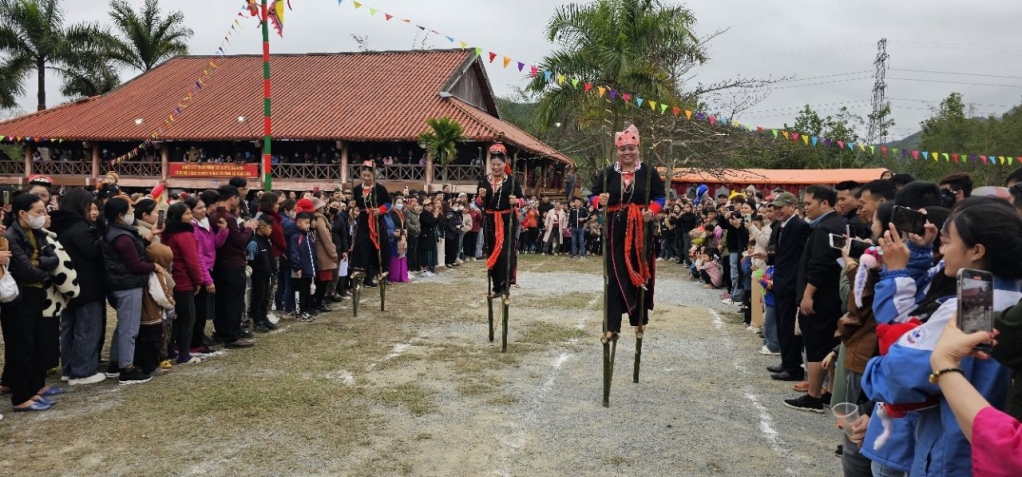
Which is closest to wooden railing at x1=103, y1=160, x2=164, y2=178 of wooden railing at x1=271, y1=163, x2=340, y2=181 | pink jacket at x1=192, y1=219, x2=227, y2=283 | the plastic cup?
wooden railing at x1=271, y1=163, x2=340, y2=181

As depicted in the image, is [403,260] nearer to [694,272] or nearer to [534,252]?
[694,272]

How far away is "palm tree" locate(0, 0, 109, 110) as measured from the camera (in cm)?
3095

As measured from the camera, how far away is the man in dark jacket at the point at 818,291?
543 centimetres

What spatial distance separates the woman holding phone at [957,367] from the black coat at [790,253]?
13.3ft

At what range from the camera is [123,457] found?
4.68m

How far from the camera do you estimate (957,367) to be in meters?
1.92

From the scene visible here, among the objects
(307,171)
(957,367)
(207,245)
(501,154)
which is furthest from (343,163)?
(957,367)

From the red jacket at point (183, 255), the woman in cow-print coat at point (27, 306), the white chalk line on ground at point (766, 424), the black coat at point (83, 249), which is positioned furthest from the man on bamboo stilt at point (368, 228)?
the white chalk line on ground at point (766, 424)

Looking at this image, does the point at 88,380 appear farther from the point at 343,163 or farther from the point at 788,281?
the point at 343,163

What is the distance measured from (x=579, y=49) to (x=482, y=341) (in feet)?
48.8

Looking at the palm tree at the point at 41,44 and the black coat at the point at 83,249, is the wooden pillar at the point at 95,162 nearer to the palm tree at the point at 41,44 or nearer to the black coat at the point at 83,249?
Answer: the palm tree at the point at 41,44

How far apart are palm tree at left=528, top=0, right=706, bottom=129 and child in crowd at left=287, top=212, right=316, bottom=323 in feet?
42.2

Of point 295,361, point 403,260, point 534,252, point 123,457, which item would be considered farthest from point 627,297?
point 534,252

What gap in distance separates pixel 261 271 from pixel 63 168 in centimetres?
2528
